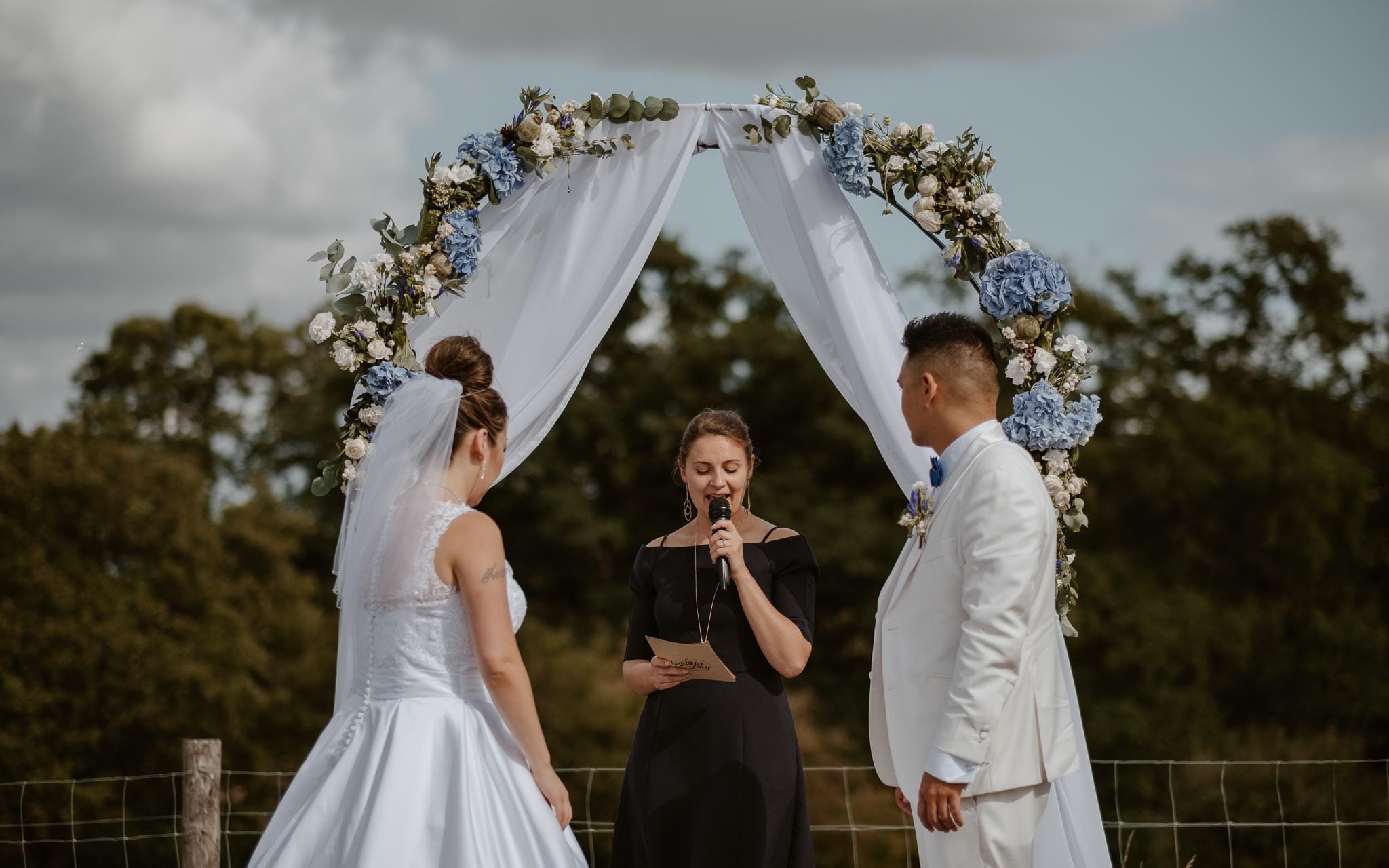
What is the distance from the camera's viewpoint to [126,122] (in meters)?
20.7

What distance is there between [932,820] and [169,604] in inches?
616

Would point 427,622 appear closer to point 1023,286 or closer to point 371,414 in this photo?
point 371,414

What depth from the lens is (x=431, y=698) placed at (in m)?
3.37

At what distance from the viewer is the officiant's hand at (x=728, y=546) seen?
3.73 meters

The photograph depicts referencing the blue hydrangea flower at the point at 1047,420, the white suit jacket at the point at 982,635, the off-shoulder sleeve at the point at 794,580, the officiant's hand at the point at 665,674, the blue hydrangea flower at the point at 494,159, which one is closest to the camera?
the white suit jacket at the point at 982,635

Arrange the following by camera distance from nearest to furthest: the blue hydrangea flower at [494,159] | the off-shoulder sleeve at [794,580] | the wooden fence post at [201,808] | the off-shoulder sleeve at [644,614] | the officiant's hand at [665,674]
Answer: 1. the officiant's hand at [665,674]
2. the off-shoulder sleeve at [794,580]
3. the off-shoulder sleeve at [644,614]
4. the blue hydrangea flower at [494,159]
5. the wooden fence post at [201,808]

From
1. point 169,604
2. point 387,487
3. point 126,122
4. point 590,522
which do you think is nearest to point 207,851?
point 387,487

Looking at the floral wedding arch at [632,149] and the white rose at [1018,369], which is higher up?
the floral wedding arch at [632,149]

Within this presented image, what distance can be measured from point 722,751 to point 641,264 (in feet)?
6.16

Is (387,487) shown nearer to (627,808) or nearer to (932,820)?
(627,808)

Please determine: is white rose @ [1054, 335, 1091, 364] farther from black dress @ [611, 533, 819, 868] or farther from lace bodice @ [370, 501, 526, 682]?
lace bodice @ [370, 501, 526, 682]

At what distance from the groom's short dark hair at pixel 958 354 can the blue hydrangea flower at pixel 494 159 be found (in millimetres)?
1850

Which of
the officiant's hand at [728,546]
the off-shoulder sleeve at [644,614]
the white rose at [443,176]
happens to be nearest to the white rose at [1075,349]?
the officiant's hand at [728,546]

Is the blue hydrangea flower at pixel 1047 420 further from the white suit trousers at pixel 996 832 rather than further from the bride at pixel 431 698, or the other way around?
the bride at pixel 431 698
